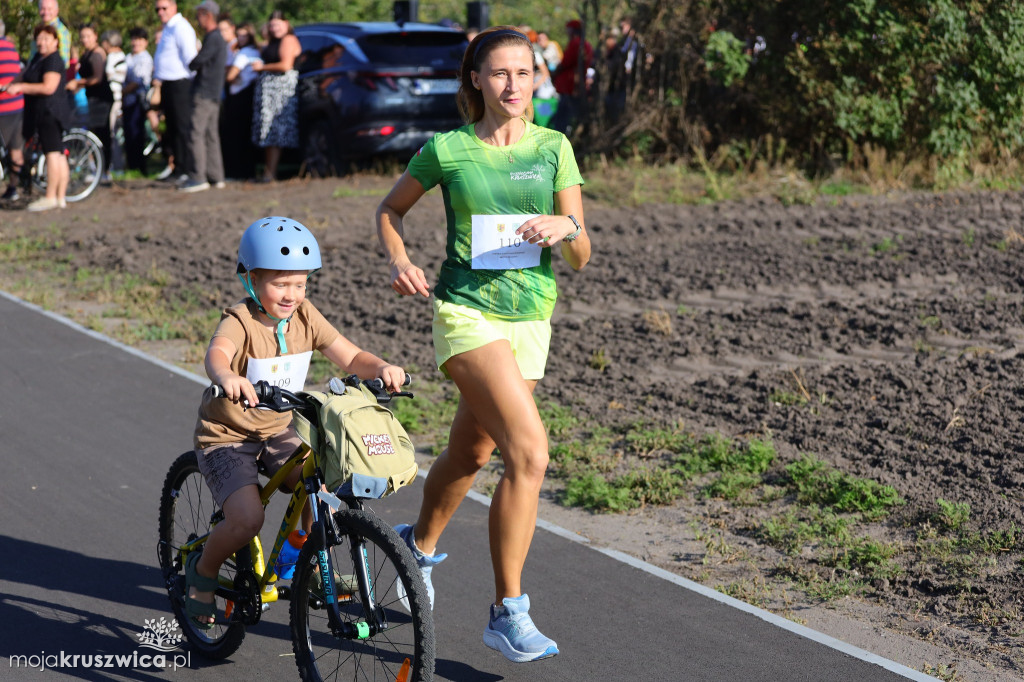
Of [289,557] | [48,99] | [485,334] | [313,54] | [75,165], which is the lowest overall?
[75,165]

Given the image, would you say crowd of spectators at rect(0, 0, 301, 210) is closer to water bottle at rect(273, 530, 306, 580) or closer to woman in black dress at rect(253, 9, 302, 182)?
woman in black dress at rect(253, 9, 302, 182)

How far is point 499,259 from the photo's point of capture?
168 inches

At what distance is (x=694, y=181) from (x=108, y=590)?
10.7m

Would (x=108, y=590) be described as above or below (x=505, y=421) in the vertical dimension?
below

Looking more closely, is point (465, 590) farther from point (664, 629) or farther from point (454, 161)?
point (454, 161)

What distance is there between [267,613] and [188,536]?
52cm

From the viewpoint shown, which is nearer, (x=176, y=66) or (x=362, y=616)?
(x=362, y=616)

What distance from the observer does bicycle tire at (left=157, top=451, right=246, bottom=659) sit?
169 inches

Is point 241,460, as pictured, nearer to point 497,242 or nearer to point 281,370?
point 281,370

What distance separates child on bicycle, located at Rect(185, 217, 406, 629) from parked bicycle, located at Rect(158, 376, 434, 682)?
94mm

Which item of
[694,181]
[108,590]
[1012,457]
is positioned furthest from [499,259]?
[694,181]

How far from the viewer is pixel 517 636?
4.09 meters

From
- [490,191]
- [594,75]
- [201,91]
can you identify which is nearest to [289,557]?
[490,191]

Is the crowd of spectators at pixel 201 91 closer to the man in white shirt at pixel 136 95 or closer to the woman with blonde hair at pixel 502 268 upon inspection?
the man in white shirt at pixel 136 95
